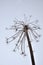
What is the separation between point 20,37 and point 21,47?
0.61ft

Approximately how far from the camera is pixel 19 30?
176cm

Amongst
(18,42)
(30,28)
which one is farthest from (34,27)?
(18,42)

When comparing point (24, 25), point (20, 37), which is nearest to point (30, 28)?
point (24, 25)

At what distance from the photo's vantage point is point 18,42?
1.76 m

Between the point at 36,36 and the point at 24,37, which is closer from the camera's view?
the point at 24,37

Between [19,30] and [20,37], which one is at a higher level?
[19,30]

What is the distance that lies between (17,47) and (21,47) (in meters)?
0.07

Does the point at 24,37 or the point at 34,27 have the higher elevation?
the point at 34,27

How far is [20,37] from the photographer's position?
5.61 feet

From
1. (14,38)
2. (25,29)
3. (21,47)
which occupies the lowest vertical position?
(21,47)

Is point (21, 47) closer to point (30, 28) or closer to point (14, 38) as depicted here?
point (14, 38)

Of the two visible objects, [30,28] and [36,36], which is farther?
[36,36]

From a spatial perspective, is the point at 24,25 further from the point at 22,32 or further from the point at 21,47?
the point at 21,47

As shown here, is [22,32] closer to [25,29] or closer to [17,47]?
[25,29]
